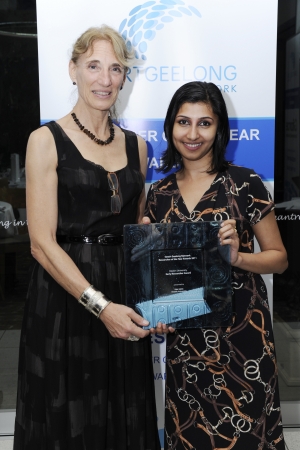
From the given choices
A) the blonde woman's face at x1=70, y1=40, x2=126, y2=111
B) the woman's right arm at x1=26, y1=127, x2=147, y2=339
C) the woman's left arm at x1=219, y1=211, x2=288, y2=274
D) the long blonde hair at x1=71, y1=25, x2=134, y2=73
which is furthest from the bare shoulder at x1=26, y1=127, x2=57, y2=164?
the woman's left arm at x1=219, y1=211, x2=288, y2=274

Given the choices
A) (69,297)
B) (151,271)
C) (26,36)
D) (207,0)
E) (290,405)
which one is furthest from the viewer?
(290,405)

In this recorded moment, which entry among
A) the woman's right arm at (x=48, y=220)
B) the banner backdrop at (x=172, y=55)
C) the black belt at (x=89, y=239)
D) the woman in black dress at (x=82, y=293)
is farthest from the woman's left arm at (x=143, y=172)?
the banner backdrop at (x=172, y=55)

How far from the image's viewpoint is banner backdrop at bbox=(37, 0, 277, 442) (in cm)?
267

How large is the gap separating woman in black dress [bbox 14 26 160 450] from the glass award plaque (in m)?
0.10

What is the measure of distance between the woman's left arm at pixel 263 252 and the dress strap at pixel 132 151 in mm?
456

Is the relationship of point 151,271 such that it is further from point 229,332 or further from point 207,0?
point 207,0

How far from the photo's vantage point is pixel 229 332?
1.91 metres

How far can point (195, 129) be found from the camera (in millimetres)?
1916

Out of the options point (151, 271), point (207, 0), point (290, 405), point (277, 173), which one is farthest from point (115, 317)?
point (290, 405)

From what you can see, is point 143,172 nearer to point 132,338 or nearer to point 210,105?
point 210,105

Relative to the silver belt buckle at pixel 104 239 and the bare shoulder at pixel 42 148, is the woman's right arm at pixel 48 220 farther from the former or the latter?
the silver belt buckle at pixel 104 239

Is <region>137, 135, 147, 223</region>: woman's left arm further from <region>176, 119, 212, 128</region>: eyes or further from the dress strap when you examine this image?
<region>176, 119, 212, 128</region>: eyes

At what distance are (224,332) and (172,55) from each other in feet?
4.67

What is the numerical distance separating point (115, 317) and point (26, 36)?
1.98 metres
